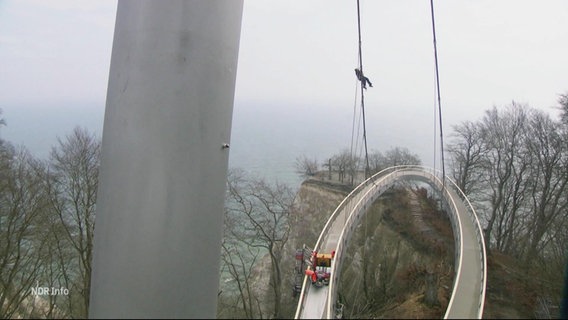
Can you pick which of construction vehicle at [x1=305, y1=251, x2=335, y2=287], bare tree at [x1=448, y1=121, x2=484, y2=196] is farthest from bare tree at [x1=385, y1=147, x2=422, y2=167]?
construction vehicle at [x1=305, y1=251, x2=335, y2=287]

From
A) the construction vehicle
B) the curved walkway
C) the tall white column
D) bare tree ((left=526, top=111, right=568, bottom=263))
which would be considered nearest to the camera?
the tall white column

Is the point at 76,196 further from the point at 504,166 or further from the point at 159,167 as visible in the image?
the point at 504,166

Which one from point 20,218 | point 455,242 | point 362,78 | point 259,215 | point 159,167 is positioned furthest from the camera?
point 259,215

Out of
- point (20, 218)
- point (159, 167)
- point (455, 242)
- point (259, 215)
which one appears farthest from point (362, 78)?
point (20, 218)

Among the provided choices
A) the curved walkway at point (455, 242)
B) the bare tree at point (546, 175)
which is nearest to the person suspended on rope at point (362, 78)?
the curved walkway at point (455, 242)

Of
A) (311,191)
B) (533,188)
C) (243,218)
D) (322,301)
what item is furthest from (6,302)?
(533,188)

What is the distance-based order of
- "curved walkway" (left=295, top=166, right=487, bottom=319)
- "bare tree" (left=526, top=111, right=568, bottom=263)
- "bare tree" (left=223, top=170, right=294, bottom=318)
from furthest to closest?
"bare tree" (left=526, top=111, right=568, bottom=263) < "bare tree" (left=223, top=170, right=294, bottom=318) < "curved walkway" (left=295, top=166, right=487, bottom=319)

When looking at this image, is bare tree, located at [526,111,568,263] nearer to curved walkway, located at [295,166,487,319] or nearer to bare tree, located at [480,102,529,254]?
bare tree, located at [480,102,529,254]
